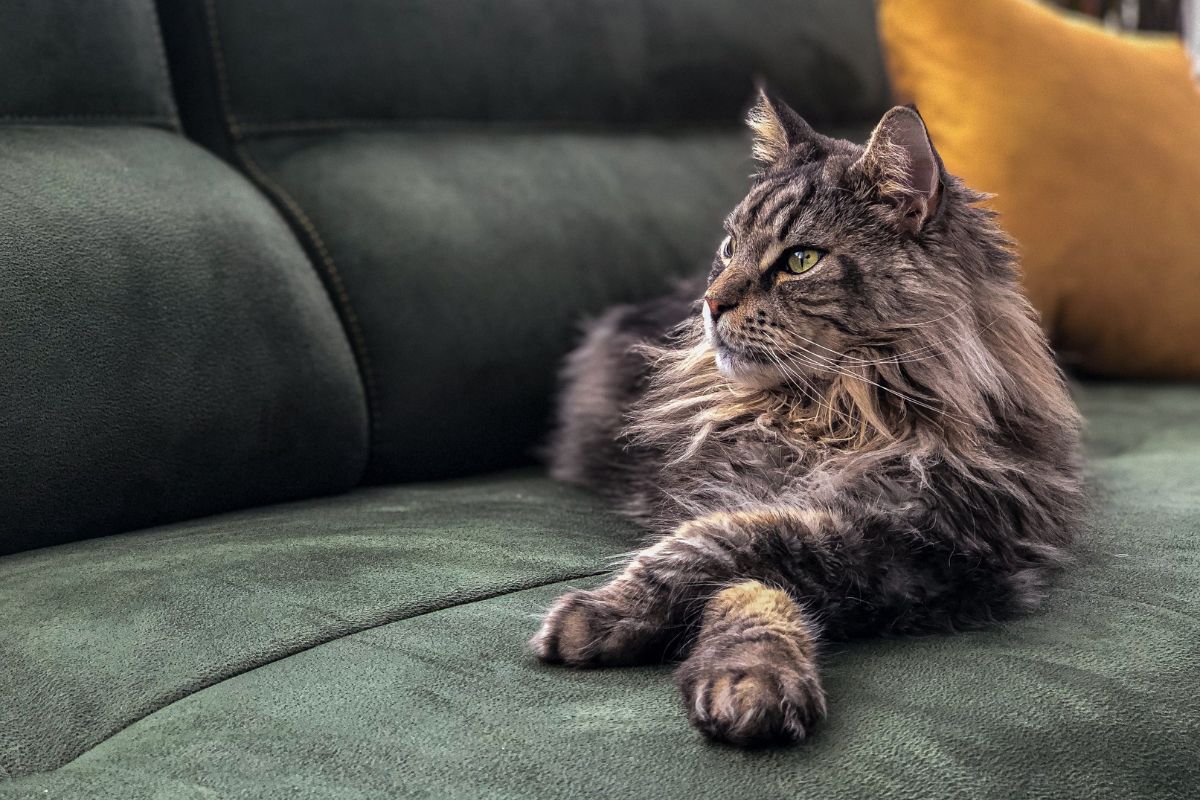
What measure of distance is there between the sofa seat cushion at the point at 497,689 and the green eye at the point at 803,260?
39cm

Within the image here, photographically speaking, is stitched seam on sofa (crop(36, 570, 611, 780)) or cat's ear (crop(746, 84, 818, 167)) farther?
cat's ear (crop(746, 84, 818, 167))

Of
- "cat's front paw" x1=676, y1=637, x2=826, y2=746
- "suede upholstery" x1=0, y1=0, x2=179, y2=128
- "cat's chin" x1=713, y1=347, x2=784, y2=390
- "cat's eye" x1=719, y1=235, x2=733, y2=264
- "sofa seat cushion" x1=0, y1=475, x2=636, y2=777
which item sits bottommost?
"sofa seat cushion" x1=0, y1=475, x2=636, y2=777

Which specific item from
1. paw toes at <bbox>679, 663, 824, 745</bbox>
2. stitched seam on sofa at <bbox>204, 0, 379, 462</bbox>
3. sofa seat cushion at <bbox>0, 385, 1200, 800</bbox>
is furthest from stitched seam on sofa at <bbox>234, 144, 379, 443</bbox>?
paw toes at <bbox>679, 663, 824, 745</bbox>

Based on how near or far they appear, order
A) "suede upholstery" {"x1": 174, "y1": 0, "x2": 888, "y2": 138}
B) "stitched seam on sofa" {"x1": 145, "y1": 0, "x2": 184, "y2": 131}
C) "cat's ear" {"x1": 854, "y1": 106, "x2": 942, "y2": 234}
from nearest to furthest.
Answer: "cat's ear" {"x1": 854, "y1": 106, "x2": 942, "y2": 234} < "stitched seam on sofa" {"x1": 145, "y1": 0, "x2": 184, "y2": 131} < "suede upholstery" {"x1": 174, "y1": 0, "x2": 888, "y2": 138}

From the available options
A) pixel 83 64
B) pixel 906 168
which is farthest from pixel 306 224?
→ pixel 906 168

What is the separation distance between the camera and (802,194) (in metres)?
1.34

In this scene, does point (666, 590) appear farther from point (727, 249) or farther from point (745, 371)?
point (727, 249)

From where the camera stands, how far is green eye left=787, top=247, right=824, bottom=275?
4.25 feet

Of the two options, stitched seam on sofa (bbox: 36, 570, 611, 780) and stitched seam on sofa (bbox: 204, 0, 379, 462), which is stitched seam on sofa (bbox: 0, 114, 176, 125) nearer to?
stitched seam on sofa (bbox: 204, 0, 379, 462)

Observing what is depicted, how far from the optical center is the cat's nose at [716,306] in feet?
4.34

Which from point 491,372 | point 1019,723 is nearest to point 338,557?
point 491,372

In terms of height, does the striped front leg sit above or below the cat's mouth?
below

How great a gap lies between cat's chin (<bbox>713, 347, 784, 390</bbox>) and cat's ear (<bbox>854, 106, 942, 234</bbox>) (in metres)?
0.23

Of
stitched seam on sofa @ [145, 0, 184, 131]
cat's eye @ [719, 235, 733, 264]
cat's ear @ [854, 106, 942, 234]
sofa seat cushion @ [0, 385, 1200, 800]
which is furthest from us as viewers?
stitched seam on sofa @ [145, 0, 184, 131]
